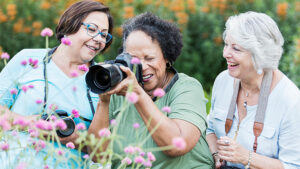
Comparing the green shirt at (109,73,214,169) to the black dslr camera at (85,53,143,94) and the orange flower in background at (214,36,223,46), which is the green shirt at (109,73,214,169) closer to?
the black dslr camera at (85,53,143,94)

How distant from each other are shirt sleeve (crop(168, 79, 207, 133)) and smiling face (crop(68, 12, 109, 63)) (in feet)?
2.18

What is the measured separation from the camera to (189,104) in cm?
209

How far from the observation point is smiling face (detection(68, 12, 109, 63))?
2531 mm

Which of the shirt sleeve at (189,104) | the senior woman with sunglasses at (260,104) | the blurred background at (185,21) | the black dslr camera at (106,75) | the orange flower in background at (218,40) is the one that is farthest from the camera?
the orange flower in background at (218,40)

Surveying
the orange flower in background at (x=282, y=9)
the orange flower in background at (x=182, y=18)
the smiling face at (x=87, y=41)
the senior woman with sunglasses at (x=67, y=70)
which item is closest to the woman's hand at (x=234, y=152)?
the senior woman with sunglasses at (x=67, y=70)

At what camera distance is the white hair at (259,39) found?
2160mm

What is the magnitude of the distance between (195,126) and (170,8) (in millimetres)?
3067

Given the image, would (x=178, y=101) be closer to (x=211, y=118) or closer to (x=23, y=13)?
(x=211, y=118)

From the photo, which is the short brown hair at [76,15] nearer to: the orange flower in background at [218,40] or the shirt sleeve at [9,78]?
the shirt sleeve at [9,78]

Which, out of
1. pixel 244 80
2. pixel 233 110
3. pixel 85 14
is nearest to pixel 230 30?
pixel 244 80

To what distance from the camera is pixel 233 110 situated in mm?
2338

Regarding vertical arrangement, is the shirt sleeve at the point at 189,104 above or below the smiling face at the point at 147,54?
below

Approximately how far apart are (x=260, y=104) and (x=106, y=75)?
0.88 metres

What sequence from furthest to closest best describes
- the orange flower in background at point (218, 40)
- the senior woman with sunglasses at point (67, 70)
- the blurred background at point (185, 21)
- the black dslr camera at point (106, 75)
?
the orange flower in background at point (218, 40) < the blurred background at point (185, 21) < the senior woman with sunglasses at point (67, 70) < the black dslr camera at point (106, 75)
